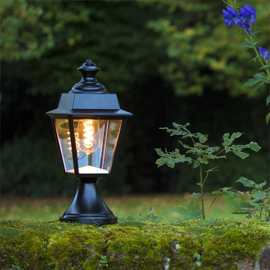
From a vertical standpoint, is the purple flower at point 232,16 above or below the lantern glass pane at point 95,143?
above

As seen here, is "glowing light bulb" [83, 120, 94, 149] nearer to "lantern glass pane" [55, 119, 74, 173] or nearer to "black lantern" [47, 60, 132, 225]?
"black lantern" [47, 60, 132, 225]

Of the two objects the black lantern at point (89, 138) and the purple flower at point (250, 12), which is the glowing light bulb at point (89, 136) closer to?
the black lantern at point (89, 138)

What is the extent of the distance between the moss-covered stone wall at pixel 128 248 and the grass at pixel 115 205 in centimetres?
628

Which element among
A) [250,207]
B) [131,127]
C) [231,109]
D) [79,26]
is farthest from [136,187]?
[250,207]

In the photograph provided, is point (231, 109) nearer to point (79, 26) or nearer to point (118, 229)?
point (79, 26)

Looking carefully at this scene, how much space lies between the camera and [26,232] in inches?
102

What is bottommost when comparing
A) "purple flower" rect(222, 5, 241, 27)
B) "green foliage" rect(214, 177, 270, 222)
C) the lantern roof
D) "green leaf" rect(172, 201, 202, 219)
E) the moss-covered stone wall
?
the moss-covered stone wall

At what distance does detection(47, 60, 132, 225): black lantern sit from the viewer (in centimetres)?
288

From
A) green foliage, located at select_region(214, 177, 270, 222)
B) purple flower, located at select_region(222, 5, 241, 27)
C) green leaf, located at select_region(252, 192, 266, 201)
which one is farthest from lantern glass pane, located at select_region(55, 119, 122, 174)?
purple flower, located at select_region(222, 5, 241, 27)

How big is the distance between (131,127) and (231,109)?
8.08 feet

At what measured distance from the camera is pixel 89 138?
294 cm

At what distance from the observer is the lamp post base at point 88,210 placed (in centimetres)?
291

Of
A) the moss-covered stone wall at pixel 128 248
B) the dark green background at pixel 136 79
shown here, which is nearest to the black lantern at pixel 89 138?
the moss-covered stone wall at pixel 128 248

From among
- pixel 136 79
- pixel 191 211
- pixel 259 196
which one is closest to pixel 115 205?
pixel 136 79
